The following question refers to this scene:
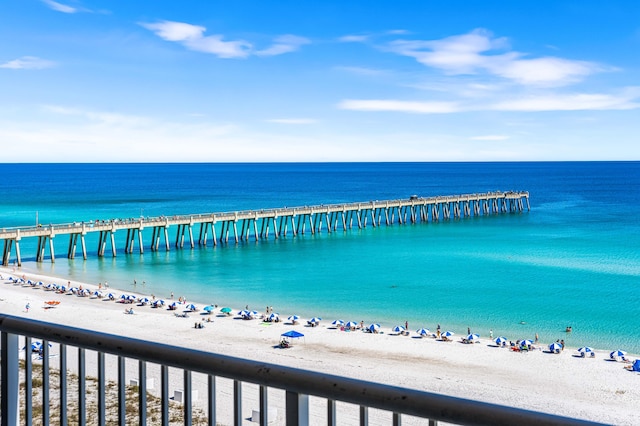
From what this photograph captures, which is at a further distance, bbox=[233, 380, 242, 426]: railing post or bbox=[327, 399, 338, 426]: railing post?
bbox=[233, 380, 242, 426]: railing post

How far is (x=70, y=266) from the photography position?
164 ft

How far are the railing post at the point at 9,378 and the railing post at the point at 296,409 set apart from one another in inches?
70.5

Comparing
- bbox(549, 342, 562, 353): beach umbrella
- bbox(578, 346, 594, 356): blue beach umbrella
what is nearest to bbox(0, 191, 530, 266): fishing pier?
bbox(549, 342, 562, 353): beach umbrella

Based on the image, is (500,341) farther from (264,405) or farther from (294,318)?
(264,405)

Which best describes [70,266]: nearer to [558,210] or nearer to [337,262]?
[337,262]

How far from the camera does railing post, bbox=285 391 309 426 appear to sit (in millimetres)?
2801

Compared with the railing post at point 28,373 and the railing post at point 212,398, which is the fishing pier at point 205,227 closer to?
the railing post at point 28,373

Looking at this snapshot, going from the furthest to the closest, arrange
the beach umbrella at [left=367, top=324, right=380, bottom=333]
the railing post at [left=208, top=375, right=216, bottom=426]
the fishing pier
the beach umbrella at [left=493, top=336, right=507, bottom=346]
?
1. the fishing pier
2. the beach umbrella at [left=367, top=324, right=380, bottom=333]
3. the beach umbrella at [left=493, top=336, right=507, bottom=346]
4. the railing post at [left=208, top=375, right=216, bottom=426]

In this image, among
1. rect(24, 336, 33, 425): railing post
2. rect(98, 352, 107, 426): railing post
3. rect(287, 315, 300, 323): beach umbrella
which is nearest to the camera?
rect(98, 352, 107, 426): railing post

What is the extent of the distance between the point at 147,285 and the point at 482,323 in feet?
69.6

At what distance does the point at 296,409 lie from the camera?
9.25 feet

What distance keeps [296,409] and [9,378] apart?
193 centimetres

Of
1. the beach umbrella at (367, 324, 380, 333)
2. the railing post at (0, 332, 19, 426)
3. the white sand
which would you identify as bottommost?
the white sand

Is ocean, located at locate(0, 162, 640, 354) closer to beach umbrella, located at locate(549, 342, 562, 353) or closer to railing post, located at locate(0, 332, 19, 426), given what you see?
beach umbrella, located at locate(549, 342, 562, 353)
